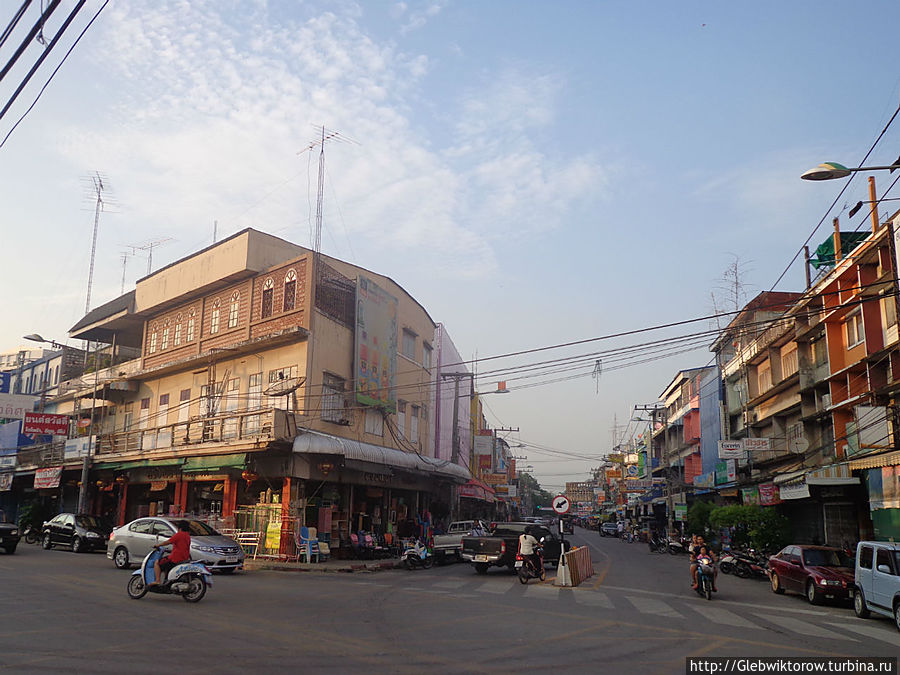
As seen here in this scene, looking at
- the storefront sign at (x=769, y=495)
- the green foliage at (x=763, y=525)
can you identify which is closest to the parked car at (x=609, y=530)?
the storefront sign at (x=769, y=495)

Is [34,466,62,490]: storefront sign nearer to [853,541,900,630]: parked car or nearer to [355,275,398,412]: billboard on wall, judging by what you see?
[355,275,398,412]: billboard on wall

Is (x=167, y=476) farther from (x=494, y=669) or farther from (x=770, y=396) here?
(x=770, y=396)

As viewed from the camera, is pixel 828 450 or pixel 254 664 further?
pixel 828 450

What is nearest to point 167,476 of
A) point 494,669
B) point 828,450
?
point 494,669

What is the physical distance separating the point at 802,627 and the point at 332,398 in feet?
67.5

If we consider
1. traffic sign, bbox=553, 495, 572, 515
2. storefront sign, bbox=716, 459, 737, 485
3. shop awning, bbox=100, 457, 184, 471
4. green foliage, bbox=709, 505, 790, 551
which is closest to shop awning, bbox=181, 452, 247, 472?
shop awning, bbox=100, 457, 184, 471

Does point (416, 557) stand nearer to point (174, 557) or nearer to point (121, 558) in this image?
point (121, 558)

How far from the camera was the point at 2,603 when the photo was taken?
13.3 m

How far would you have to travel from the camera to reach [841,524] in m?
30.9

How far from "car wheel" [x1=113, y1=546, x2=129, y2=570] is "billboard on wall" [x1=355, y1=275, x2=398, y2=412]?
38.2 feet

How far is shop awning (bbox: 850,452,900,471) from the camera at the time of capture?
76.7 ft

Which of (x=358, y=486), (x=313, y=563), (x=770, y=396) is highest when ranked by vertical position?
(x=770, y=396)

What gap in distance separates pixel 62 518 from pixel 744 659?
2944 cm

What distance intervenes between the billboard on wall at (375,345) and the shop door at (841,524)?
19.5 metres
